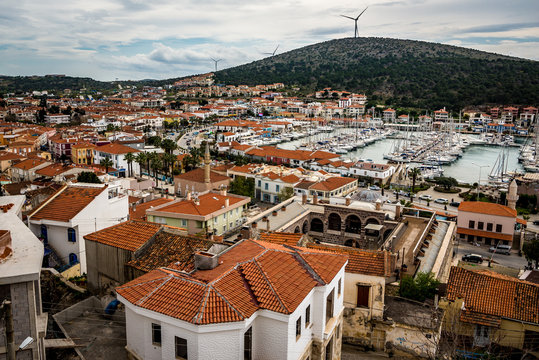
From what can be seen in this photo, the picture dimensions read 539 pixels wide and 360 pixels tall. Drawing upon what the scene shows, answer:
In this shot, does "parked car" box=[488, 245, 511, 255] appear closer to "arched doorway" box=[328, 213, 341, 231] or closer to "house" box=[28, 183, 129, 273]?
"arched doorway" box=[328, 213, 341, 231]

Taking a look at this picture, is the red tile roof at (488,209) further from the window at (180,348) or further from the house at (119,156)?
the house at (119,156)

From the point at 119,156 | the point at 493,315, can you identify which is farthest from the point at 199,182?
the point at 493,315

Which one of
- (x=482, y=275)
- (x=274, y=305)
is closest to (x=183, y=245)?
(x=274, y=305)

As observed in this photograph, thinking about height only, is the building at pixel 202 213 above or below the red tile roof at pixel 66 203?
below

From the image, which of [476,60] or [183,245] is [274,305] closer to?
[183,245]

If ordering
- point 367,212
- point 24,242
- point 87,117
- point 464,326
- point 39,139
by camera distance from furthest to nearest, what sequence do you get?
point 87,117 < point 39,139 < point 367,212 < point 464,326 < point 24,242

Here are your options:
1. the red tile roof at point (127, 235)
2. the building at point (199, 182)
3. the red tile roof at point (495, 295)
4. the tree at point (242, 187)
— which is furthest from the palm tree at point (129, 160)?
the red tile roof at point (495, 295)
